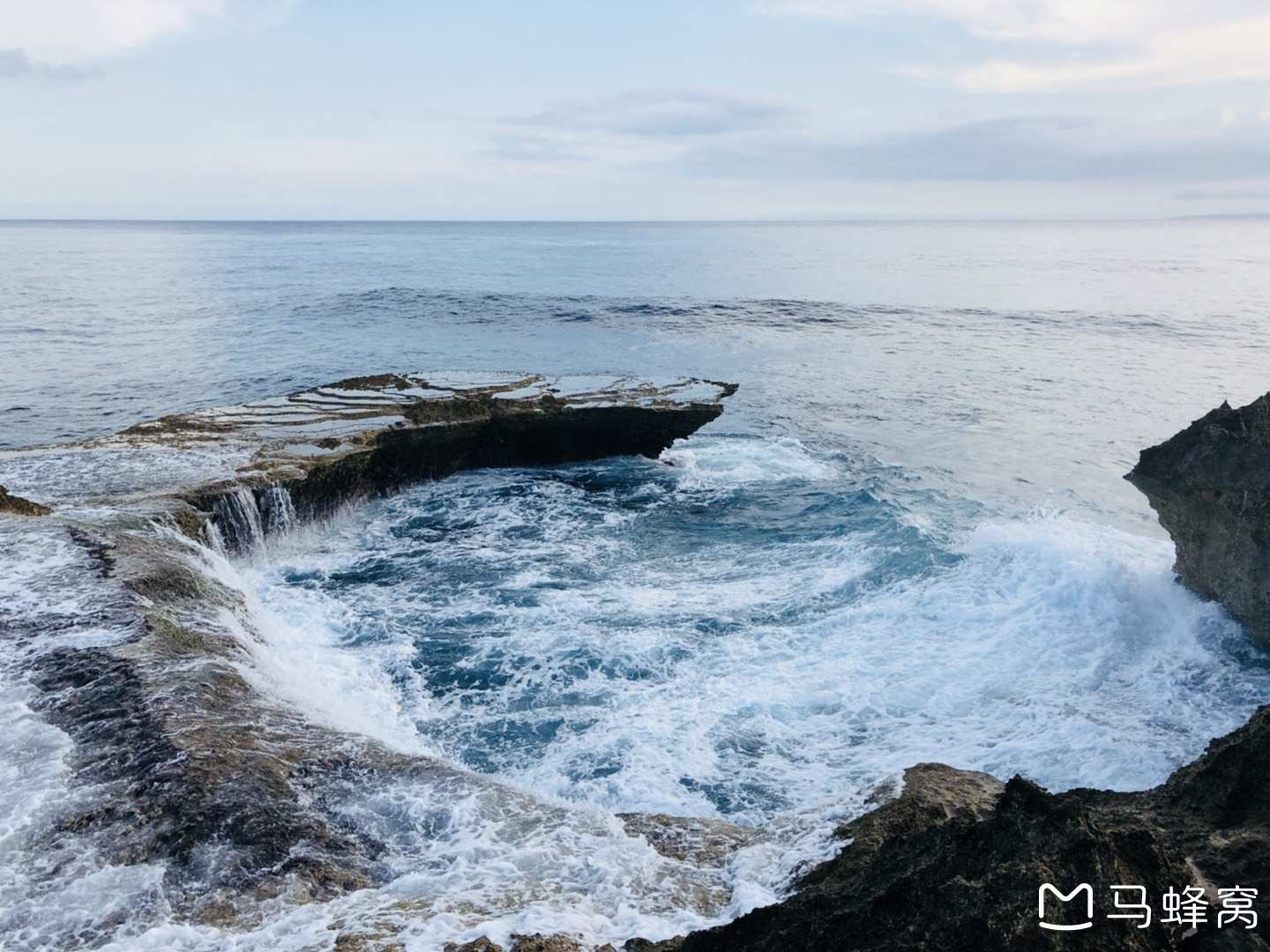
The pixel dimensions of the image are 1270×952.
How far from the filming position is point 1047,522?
16297mm

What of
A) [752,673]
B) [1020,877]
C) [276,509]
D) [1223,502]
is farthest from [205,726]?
[1223,502]

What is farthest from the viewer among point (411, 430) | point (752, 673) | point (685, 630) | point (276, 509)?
point (411, 430)

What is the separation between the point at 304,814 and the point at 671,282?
186 ft

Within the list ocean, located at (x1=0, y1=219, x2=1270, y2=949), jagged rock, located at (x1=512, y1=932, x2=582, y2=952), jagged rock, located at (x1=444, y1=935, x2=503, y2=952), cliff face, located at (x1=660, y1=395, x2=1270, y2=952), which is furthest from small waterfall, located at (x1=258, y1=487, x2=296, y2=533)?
cliff face, located at (x1=660, y1=395, x2=1270, y2=952)

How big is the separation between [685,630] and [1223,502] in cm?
692

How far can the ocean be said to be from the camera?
6570mm

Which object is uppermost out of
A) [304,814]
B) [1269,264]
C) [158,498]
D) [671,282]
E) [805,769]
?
[1269,264]

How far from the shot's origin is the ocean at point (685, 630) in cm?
657

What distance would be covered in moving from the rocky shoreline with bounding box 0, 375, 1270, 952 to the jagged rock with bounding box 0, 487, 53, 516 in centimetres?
5

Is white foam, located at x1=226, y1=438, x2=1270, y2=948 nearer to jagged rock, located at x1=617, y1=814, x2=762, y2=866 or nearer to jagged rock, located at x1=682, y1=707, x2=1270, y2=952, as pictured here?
jagged rock, located at x1=617, y1=814, x2=762, y2=866

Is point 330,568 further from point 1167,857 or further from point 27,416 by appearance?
point 27,416

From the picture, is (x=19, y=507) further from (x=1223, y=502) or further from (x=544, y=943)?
(x=1223, y=502)

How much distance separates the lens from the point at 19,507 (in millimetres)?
12867

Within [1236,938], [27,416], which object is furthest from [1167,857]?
[27,416]
